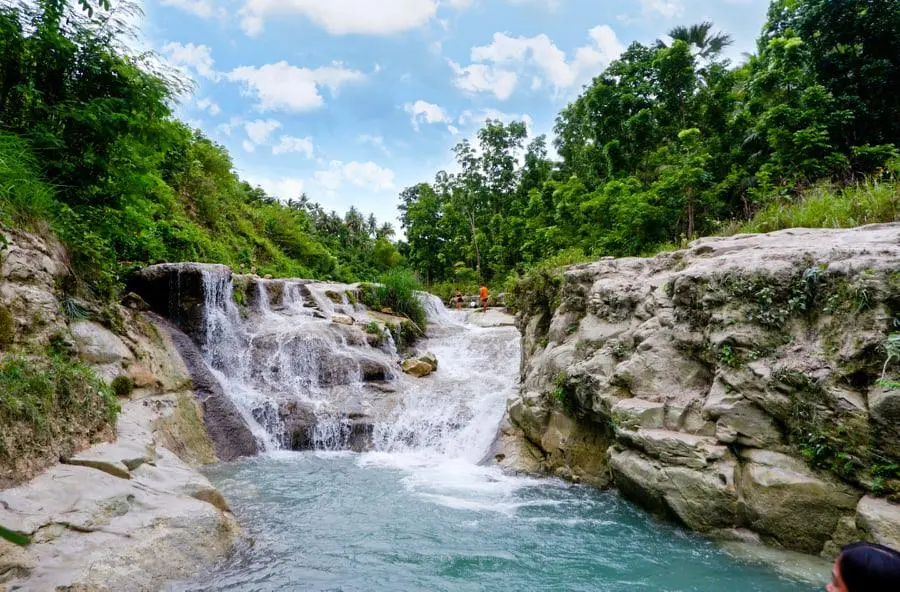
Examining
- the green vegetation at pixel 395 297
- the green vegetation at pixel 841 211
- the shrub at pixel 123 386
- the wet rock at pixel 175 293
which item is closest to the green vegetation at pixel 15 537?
the shrub at pixel 123 386

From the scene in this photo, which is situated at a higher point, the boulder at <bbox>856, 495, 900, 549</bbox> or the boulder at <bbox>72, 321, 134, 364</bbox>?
the boulder at <bbox>72, 321, 134, 364</bbox>

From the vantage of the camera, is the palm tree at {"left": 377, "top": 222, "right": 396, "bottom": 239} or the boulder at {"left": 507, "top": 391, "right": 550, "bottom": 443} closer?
the boulder at {"left": 507, "top": 391, "right": 550, "bottom": 443}

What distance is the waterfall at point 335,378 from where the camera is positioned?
10297 mm

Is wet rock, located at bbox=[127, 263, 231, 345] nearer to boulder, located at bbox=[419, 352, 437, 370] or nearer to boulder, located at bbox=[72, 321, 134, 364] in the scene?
boulder, located at bbox=[72, 321, 134, 364]

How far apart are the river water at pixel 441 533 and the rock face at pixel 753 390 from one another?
0.58 meters

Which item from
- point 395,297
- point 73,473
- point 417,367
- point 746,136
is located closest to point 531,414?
point 417,367

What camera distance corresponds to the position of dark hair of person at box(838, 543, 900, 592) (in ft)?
5.55

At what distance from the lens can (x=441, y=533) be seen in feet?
19.4

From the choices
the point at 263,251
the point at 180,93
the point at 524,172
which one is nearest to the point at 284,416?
the point at 180,93

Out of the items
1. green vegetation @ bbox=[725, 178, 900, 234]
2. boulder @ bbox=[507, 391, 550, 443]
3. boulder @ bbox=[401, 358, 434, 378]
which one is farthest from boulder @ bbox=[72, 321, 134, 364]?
green vegetation @ bbox=[725, 178, 900, 234]

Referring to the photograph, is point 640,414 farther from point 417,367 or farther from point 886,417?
point 417,367

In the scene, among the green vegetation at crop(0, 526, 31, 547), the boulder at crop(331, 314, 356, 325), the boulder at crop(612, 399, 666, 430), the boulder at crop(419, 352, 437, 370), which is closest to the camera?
the green vegetation at crop(0, 526, 31, 547)

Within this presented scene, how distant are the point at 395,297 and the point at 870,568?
1698 cm

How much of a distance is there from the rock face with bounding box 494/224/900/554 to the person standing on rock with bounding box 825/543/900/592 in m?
3.45
